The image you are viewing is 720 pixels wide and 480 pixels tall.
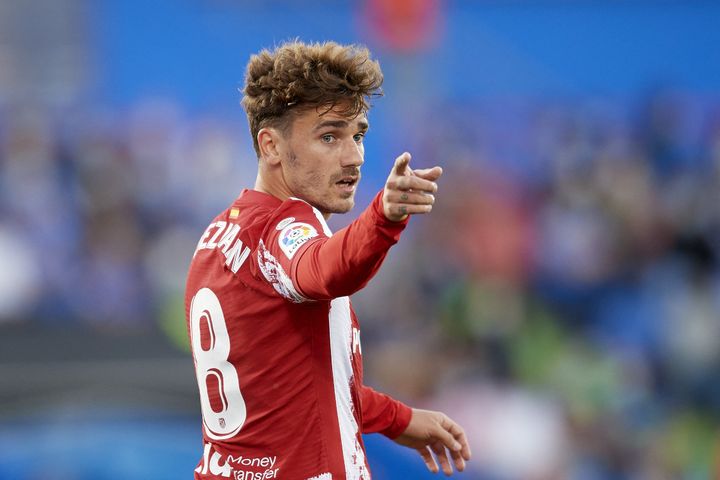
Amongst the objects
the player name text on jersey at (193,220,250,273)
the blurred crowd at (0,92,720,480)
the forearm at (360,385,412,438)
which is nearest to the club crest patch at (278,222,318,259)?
the player name text on jersey at (193,220,250,273)

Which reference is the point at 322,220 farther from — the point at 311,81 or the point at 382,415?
the point at 382,415

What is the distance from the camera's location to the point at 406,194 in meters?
2.47

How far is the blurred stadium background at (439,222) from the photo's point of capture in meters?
7.47

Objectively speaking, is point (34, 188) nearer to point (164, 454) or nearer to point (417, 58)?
point (164, 454)

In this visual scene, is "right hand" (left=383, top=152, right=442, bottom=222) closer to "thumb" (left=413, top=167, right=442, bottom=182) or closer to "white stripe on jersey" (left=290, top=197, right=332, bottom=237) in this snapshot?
"thumb" (left=413, top=167, right=442, bottom=182)

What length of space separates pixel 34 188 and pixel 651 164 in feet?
18.0

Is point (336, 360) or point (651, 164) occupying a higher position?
point (651, 164)

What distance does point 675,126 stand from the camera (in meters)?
9.70

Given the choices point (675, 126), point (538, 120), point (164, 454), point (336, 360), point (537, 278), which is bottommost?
point (336, 360)

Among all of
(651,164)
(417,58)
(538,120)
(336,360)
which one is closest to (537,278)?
(651,164)

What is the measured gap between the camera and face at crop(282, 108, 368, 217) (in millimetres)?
3047

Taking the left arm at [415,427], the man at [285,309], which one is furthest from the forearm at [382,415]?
the man at [285,309]

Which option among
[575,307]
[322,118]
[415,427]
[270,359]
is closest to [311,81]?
[322,118]

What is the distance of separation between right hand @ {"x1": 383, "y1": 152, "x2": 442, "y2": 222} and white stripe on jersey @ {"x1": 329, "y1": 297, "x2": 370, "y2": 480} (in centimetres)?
63
